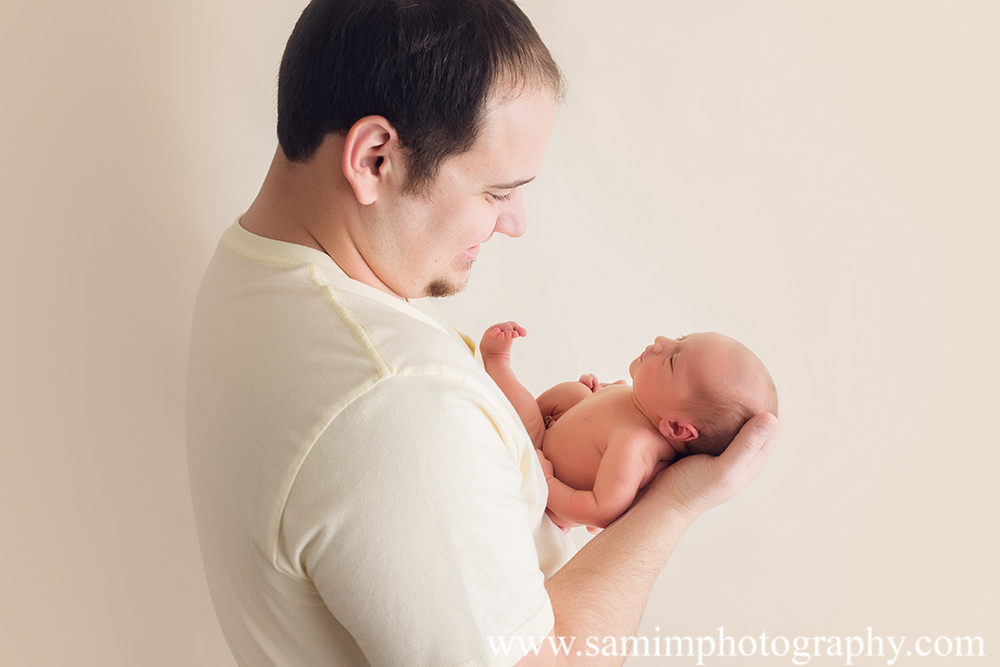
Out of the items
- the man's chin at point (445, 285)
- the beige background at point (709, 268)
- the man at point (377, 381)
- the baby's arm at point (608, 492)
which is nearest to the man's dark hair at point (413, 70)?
the man at point (377, 381)

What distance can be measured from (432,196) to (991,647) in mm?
2991

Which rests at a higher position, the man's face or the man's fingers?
the man's face

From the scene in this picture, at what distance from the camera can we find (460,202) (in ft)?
3.51

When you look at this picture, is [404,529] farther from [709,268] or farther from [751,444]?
[709,268]

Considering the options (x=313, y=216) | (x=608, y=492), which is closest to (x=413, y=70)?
(x=313, y=216)

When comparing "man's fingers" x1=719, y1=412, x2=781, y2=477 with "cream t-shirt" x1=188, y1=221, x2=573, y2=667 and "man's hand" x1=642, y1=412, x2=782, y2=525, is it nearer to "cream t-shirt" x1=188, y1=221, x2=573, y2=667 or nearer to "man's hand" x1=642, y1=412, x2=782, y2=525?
"man's hand" x1=642, y1=412, x2=782, y2=525

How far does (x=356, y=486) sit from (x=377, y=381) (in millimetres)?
123

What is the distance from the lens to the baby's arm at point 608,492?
4.98 feet

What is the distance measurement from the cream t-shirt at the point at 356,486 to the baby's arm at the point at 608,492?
60 cm

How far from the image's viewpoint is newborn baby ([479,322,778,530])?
1.57m

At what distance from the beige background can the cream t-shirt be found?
1.81ft

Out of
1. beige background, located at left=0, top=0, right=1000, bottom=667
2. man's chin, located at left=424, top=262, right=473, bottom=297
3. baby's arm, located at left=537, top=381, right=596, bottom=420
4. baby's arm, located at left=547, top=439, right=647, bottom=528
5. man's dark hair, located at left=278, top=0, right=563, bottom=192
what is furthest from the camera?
baby's arm, located at left=537, top=381, right=596, bottom=420

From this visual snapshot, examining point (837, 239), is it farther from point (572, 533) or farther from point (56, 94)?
point (56, 94)

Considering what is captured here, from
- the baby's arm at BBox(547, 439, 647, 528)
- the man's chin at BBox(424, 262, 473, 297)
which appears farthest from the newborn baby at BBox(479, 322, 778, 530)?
the man's chin at BBox(424, 262, 473, 297)
